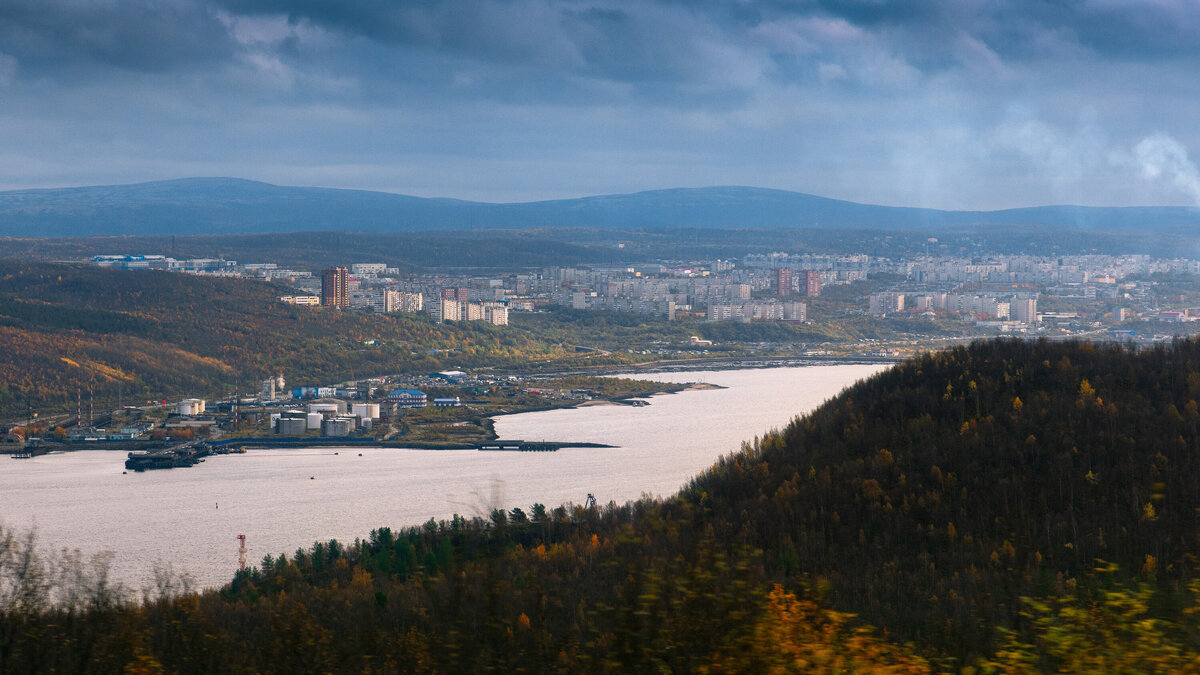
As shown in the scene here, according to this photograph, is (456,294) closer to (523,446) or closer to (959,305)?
(959,305)

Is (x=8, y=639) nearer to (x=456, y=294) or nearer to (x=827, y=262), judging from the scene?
(x=456, y=294)

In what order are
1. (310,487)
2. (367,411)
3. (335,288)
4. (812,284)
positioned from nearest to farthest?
(310,487)
(367,411)
(335,288)
(812,284)

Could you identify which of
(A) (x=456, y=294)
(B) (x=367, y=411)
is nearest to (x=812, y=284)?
(A) (x=456, y=294)

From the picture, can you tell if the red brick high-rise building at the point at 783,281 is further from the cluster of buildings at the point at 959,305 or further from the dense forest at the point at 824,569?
the dense forest at the point at 824,569

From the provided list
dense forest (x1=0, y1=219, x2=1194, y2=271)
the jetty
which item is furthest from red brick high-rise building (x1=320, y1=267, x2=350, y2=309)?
the jetty

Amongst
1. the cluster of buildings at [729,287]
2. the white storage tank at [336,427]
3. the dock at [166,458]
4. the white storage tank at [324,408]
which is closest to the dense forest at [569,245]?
the cluster of buildings at [729,287]

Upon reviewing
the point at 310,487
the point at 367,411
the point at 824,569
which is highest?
the point at 824,569
